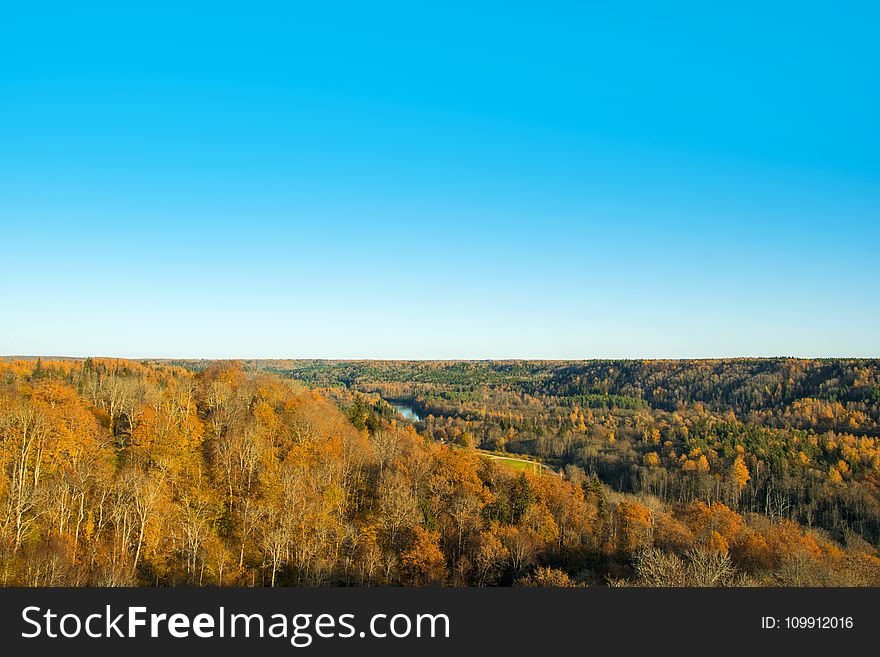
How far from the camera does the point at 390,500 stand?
58.1m

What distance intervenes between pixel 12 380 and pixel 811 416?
790 ft

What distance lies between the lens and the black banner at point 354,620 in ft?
35.9

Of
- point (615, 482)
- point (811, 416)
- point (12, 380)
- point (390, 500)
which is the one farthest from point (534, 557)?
point (811, 416)

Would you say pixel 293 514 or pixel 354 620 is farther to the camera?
pixel 293 514

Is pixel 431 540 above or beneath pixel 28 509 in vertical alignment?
beneath

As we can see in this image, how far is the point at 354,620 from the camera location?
11.2 metres

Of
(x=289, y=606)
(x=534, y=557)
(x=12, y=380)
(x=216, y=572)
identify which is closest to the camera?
(x=289, y=606)

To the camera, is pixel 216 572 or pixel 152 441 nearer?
pixel 216 572

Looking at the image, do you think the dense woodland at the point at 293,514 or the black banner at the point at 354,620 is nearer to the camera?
the black banner at the point at 354,620

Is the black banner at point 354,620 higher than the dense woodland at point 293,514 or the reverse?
higher

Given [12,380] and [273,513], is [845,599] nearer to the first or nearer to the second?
[273,513]

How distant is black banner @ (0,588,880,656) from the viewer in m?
11.0

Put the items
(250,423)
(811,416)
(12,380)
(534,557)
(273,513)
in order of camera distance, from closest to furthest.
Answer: (273,513), (534,557), (250,423), (12,380), (811,416)

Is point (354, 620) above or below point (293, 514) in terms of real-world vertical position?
above
